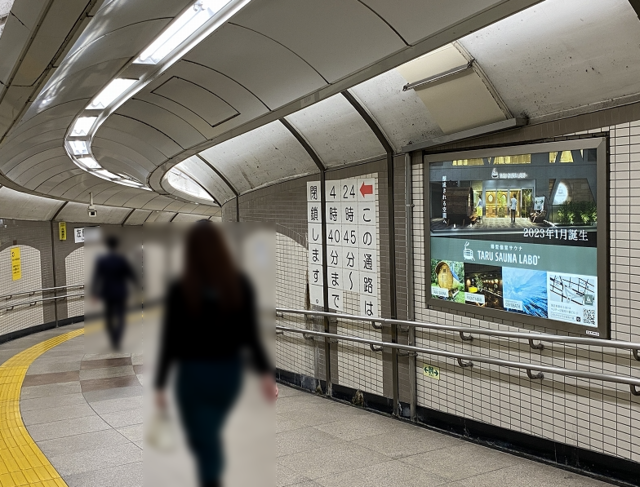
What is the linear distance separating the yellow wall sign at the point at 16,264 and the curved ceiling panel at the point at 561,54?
11.3 meters

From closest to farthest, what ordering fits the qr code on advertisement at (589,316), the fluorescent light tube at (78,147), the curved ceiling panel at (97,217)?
the qr code on advertisement at (589,316) < the fluorescent light tube at (78,147) < the curved ceiling panel at (97,217)

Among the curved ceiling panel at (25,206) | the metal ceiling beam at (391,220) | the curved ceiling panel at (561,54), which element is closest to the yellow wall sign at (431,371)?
the metal ceiling beam at (391,220)

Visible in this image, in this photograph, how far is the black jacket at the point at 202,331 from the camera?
86cm

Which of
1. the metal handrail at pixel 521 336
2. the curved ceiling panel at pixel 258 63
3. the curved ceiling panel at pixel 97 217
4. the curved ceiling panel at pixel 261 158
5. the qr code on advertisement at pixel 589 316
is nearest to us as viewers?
the metal handrail at pixel 521 336

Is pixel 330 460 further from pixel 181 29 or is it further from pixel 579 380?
pixel 181 29

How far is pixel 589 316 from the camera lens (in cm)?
390

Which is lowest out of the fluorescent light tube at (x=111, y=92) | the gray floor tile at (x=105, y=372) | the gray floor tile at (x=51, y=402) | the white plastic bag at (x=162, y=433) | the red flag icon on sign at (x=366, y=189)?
the gray floor tile at (x=105, y=372)

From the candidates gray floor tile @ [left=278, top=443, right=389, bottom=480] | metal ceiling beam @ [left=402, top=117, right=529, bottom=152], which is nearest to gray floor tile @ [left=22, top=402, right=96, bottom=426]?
gray floor tile @ [left=278, top=443, right=389, bottom=480]

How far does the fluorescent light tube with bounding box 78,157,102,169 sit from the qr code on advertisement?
6807 mm

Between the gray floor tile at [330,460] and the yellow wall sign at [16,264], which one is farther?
the yellow wall sign at [16,264]

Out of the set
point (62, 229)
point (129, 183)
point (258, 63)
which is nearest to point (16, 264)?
point (62, 229)

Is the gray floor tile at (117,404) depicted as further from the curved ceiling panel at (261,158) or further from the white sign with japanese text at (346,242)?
the curved ceiling panel at (261,158)

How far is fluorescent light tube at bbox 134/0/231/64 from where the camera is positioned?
10.9ft

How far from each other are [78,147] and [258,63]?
14.3ft
